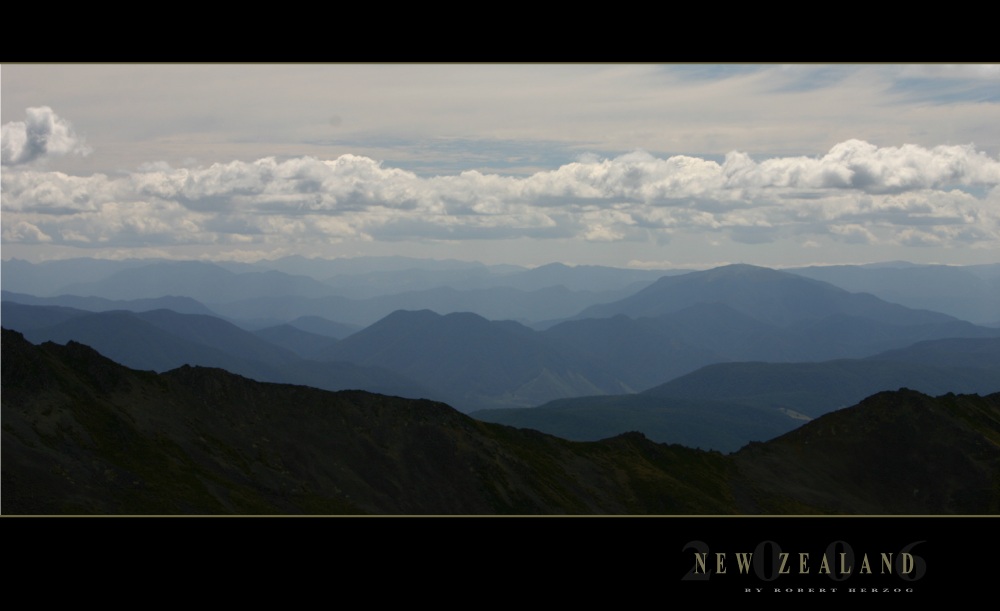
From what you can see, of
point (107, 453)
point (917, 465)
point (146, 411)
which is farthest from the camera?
point (917, 465)

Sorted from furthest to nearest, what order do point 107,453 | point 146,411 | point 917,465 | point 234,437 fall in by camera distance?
point 917,465 < point 234,437 < point 146,411 < point 107,453

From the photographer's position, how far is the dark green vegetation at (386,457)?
8162cm

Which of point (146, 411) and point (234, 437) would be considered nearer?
point (146, 411)

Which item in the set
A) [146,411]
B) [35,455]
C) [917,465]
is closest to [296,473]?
[146,411]

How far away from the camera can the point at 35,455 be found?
74625 mm

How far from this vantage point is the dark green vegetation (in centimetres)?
8162

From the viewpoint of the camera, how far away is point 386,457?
116 m
